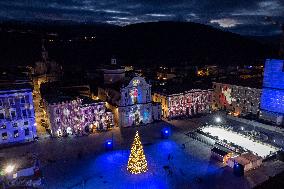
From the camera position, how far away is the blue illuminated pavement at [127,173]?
132 ft

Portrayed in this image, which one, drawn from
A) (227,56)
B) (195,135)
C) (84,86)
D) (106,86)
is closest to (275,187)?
(195,135)

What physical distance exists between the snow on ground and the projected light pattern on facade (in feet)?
43.0

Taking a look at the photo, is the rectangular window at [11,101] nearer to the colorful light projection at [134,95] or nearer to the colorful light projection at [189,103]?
the colorful light projection at [134,95]

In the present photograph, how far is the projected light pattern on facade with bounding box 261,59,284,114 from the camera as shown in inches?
2478

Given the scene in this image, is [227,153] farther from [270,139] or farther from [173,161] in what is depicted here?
[270,139]

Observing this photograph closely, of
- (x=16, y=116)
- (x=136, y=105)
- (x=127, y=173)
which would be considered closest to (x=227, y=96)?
(x=136, y=105)

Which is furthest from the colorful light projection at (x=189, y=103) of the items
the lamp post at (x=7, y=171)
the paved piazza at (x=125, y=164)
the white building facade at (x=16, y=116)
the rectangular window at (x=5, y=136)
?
the lamp post at (x=7, y=171)

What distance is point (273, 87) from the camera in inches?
2530

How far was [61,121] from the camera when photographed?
58.4m

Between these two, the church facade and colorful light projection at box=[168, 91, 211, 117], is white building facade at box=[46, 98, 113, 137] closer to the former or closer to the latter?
the church facade

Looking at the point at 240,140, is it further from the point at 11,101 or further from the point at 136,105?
the point at 11,101

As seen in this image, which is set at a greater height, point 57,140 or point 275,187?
point 275,187

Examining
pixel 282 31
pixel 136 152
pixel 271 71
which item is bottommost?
pixel 136 152

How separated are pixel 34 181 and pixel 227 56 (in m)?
177
